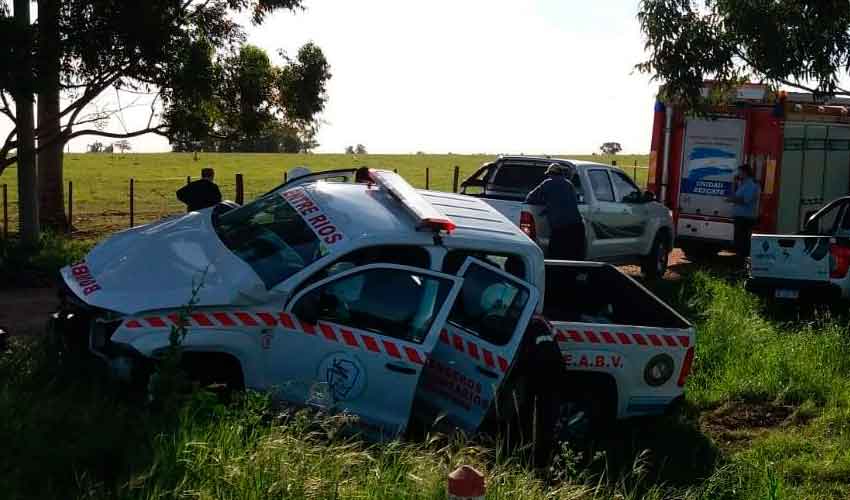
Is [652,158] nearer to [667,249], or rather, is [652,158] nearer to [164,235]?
[667,249]

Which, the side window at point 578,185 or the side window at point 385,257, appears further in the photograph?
the side window at point 578,185

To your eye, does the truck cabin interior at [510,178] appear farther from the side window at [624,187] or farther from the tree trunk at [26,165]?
the tree trunk at [26,165]

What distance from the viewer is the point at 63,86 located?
14.5 meters

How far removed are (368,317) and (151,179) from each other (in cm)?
4080

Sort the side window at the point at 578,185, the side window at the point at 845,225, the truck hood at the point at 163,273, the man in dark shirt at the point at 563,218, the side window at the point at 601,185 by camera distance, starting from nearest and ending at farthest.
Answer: the truck hood at the point at 163,273 → the man in dark shirt at the point at 563,218 → the side window at the point at 845,225 → the side window at the point at 578,185 → the side window at the point at 601,185

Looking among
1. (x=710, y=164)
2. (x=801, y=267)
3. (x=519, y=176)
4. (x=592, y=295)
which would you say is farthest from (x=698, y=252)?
(x=592, y=295)

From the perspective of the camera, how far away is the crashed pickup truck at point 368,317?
674 centimetres

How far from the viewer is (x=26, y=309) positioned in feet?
41.1

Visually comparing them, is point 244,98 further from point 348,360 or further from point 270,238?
point 348,360

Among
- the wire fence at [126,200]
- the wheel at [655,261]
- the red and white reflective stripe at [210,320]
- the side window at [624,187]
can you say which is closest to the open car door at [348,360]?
the red and white reflective stripe at [210,320]

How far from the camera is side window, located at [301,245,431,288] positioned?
23.4ft

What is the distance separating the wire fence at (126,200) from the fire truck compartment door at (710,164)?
25.2ft

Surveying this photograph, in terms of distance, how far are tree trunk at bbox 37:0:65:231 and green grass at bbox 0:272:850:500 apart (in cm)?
663

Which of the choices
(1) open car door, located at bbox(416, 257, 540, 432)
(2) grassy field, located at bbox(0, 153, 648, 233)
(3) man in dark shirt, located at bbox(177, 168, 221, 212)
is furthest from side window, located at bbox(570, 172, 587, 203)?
(2) grassy field, located at bbox(0, 153, 648, 233)
